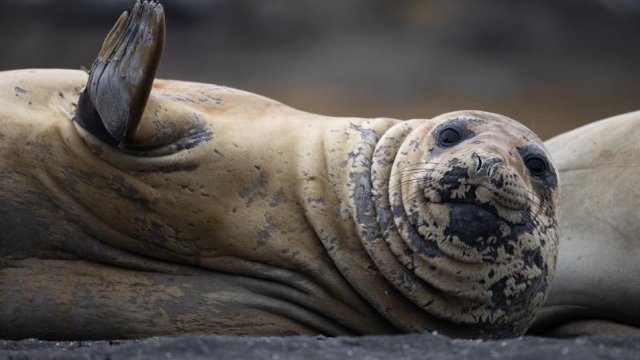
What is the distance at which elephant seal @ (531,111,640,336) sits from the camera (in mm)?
4992

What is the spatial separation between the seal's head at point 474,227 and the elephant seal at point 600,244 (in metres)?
1.02

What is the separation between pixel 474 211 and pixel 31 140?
1488 millimetres

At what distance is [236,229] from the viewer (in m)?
4.01

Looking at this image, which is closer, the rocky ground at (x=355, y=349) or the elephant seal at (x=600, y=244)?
the rocky ground at (x=355, y=349)

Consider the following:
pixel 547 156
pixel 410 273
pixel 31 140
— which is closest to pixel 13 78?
pixel 31 140

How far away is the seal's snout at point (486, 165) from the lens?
3.82 meters

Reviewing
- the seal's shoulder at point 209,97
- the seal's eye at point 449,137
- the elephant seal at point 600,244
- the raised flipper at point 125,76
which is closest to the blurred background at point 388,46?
the elephant seal at point 600,244

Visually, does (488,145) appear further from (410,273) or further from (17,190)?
(17,190)

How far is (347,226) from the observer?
406 cm

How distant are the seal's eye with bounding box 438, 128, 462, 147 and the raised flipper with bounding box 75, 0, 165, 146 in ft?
3.38

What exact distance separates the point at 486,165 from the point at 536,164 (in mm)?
345

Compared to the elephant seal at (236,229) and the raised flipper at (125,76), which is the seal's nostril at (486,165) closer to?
the elephant seal at (236,229)

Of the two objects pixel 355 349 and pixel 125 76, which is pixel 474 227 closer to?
pixel 355 349

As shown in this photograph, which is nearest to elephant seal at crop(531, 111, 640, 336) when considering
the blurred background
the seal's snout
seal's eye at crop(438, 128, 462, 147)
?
seal's eye at crop(438, 128, 462, 147)
